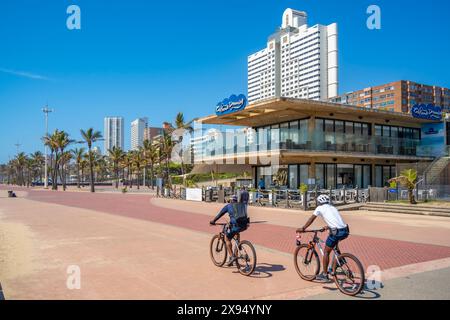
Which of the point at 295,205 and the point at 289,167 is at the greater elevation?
the point at 289,167

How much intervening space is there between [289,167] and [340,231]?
86.3 ft

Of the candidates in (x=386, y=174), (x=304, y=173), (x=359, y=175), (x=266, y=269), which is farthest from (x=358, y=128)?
(x=266, y=269)

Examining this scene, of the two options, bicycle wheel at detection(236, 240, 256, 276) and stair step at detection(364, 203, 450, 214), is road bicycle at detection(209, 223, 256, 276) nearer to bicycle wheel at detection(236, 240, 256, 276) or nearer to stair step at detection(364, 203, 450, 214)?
bicycle wheel at detection(236, 240, 256, 276)

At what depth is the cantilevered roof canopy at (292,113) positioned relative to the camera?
28383 mm

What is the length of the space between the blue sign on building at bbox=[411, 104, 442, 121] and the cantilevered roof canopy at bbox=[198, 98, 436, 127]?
2.11ft

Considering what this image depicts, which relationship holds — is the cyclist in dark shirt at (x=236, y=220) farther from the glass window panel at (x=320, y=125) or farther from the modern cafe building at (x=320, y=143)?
the glass window panel at (x=320, y=125)

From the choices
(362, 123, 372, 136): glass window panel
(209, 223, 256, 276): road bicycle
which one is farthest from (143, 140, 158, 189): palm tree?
(209, 223, 256, 276): road bicycle

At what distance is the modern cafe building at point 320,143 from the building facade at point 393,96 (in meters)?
107

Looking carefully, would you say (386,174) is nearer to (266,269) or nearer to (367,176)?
(367,176)

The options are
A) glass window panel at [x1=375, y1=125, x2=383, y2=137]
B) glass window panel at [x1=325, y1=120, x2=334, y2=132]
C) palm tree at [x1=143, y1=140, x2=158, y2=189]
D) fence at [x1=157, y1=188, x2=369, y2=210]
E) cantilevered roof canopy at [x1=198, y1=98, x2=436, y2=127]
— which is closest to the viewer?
fence at [x1=157, y1=188, x2=369, y2=210]

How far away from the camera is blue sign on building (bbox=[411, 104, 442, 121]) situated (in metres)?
34.7

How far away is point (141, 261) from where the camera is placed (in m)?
9.12
